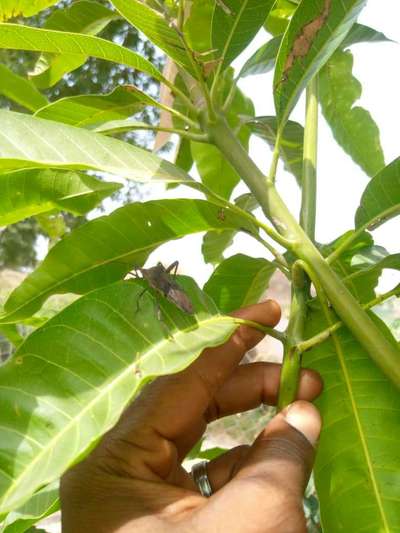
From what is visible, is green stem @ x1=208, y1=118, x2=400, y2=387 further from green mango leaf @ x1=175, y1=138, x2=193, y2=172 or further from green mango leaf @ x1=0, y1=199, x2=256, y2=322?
green mango leaf @ x1=175, y1=138, x2=193, y2=172

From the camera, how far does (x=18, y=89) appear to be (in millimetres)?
1402

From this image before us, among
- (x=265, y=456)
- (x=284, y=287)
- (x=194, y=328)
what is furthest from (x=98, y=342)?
(x=284, y=287)

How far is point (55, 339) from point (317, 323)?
451 mm

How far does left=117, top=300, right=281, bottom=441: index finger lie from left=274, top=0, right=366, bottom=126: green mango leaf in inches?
15.8

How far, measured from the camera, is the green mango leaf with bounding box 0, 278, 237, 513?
76cm

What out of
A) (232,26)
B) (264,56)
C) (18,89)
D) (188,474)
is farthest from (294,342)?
(18,89)

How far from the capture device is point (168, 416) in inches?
46.7

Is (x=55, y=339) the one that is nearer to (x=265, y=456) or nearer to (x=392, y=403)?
(x=265, y=456)

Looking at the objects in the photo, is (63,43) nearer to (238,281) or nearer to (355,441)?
(238,281)

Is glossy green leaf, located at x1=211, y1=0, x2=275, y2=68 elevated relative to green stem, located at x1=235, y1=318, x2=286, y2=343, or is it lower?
elevated

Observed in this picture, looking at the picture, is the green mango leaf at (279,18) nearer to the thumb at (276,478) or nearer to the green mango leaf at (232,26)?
the green mango leaf at (232,26)

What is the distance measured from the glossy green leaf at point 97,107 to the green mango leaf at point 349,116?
62cm

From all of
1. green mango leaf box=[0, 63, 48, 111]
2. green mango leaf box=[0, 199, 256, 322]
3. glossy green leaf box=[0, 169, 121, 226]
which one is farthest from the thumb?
green mango leaf box=[0, 63, 48, 111]

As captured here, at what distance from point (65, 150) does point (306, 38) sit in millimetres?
449
